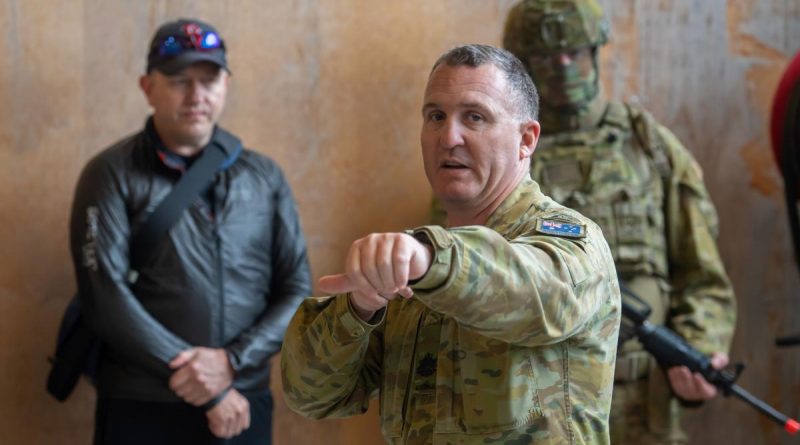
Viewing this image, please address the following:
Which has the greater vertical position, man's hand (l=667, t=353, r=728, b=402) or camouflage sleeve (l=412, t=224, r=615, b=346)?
camouflage sleeve (l=412, t=224, r=615, b=346)

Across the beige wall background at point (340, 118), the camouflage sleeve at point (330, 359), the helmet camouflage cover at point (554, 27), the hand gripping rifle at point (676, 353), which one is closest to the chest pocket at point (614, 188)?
the hand gripping rifle at point (676, 353)

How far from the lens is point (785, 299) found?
3.71 meters

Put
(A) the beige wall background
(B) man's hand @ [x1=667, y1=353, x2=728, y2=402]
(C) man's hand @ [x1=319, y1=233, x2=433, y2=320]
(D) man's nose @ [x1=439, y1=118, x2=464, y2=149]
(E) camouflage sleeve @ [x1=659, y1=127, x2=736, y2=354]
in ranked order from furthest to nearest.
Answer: (A) the beige wall background, (E) camouflage sleeve @ [x1=659, y1=127, x2=736, y2=354], (B) man's hand @ [x1=667, y1=353, x2=728, y2=402], (D) man's nose @ [x1=439, y1=118, x2=464, y2=149], (C) man's hand @ [x1=319, y1=233, x2=433, y2=320]

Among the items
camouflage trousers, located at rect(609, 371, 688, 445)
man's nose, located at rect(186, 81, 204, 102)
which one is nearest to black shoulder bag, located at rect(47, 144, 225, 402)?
man's nose, located at rect(186, 81, 204, 102)

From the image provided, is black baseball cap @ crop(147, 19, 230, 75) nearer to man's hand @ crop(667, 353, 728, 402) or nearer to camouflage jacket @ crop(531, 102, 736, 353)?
camouflage jacket @ crop(531, 102, 736, 353)

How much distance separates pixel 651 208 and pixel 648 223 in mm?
45

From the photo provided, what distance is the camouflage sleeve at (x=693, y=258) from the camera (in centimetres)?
308

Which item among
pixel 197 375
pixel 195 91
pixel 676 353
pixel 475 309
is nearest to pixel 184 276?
pixel 197 375

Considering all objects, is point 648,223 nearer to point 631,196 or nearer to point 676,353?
point 631,196

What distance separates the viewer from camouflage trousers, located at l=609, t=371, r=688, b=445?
3.03 meters

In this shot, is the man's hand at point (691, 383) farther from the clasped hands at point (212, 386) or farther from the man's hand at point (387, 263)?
the man's hand at point (387, 263)

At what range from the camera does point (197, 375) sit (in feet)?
8.84

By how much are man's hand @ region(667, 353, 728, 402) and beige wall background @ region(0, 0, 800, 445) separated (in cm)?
70

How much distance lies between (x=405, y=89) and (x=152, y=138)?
3.09 ft
